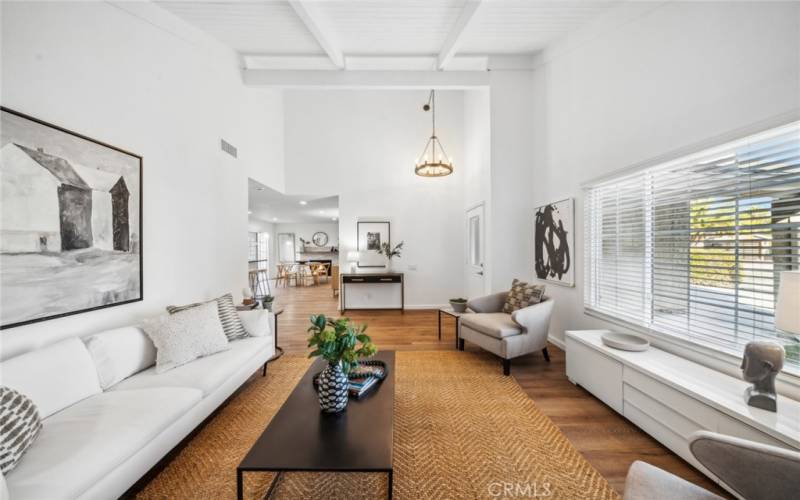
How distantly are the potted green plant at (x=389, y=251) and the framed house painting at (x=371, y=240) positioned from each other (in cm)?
7

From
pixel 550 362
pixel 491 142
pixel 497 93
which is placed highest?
pixel 497 93

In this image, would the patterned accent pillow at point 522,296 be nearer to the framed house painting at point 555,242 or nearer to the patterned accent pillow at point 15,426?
the framed house painting at point 555,242

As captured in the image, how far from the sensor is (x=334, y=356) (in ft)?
5.22

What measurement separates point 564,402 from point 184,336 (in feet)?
10.3

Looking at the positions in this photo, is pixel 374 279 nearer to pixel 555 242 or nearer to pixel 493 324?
pixel 493 324

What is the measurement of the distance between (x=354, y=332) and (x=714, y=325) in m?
2.42

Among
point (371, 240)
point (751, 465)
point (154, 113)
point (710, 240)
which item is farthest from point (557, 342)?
point (154, 113)

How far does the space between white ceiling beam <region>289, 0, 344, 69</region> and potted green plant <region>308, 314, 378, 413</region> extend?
3122 mm

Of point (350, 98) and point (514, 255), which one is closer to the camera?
point (514, 255)

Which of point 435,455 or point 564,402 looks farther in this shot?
point 564,402

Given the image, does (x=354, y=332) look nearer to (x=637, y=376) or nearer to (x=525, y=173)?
(x=637, y=376)

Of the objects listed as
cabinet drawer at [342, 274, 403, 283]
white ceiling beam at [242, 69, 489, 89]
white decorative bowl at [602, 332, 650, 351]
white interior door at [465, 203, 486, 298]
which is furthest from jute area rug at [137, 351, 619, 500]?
white ceiling beam at [242, 69, 489, 89]

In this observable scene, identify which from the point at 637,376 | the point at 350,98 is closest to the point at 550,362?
the point at 637,376

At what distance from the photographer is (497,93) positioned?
13.4ft
